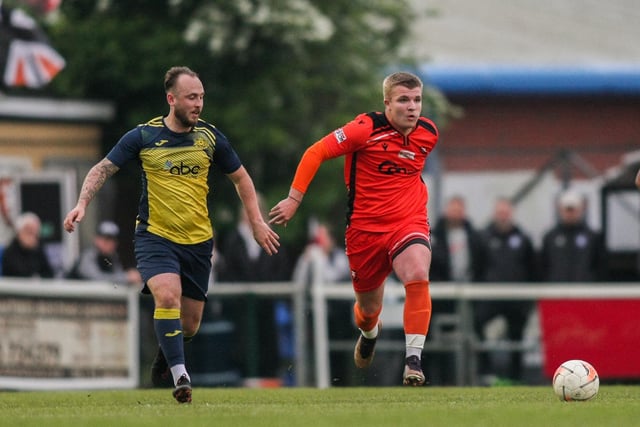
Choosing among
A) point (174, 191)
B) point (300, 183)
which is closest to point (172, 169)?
point (174, 191)

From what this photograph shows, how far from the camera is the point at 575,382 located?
38.5 feet

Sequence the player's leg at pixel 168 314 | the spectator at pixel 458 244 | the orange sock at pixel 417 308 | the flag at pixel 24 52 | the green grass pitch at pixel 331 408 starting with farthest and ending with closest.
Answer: the flag at pixel 24 52 < the spectator at pixel 458 244 < the orange sock at pixel 417 308 < the player's leg at pixel 168 314 < the green grass pitch at pixel 331 408

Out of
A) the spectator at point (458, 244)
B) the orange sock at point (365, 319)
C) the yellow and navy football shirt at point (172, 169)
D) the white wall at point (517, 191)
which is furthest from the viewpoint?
the white wall at point (517, 191)

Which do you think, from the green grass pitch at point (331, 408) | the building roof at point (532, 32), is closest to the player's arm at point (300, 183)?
the green grass pitch at point (331, 408)

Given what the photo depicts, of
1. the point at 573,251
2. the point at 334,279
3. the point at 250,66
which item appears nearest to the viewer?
the point at 573,251

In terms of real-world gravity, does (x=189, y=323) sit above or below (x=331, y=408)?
above

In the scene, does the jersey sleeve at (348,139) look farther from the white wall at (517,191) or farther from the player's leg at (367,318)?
the white wall at (517,191)

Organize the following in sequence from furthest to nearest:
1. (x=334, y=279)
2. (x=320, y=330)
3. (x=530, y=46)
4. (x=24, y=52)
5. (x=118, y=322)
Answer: (x=530, y=46) → (x=24, y=52) → (x=334, y=279) → (x=320, y=330) → (x=118, y=322)

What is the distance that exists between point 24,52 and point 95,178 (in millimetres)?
10199

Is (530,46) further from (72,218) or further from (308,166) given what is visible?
(72,218)

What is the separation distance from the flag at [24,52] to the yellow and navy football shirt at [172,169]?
993cm

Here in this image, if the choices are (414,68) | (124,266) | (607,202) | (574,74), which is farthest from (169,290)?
(574,74)

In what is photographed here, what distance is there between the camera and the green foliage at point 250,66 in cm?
2355

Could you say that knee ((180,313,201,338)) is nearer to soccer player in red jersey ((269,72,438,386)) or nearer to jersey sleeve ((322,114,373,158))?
soccer player in red jersey ((269,72,438,386))
